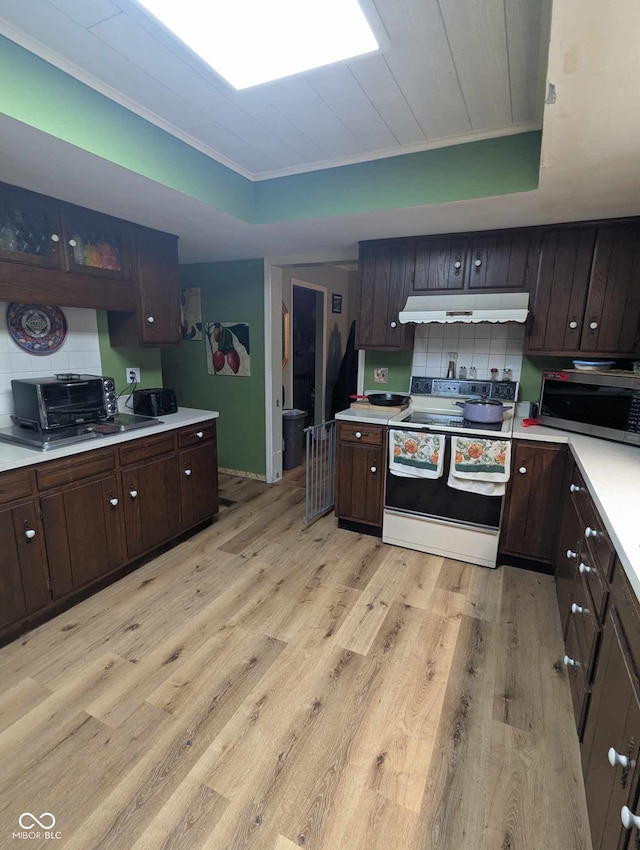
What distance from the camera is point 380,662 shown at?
6.15 feet

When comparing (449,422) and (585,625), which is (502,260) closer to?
(449,422)

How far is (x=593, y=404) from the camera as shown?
230 cm

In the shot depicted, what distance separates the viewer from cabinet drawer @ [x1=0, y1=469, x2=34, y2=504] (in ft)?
5.91

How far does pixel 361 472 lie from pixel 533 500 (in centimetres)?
111

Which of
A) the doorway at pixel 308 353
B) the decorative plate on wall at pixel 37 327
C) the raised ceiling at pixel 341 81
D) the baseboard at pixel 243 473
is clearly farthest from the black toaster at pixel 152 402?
the doorway at pixel 308 353

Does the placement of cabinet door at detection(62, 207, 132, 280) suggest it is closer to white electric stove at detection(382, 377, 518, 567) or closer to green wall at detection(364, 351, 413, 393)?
green wall at detection(364, 351, 413, 393)

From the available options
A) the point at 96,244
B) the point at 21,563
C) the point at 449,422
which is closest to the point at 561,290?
the point at 449,422

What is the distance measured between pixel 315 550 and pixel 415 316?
69.1 inches

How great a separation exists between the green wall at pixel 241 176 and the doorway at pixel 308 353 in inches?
110

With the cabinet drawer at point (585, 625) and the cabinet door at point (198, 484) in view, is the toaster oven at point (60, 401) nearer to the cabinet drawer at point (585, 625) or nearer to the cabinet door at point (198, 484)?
the cabinet door at point (198, 484)

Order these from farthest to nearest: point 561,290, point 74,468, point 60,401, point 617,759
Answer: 1. point 561,290
2. point 60,401
3. point 74,468
4. point 617,759

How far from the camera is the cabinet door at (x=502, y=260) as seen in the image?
2.60 m

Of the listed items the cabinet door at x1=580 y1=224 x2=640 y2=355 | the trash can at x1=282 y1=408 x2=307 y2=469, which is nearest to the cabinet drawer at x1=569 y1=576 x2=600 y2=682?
the cabinet door at x1=580 y1=224 x2=640 y2=355

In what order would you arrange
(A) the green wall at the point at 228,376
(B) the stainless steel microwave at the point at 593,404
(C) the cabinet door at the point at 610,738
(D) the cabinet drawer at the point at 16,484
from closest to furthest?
(C) the cabinet door at the point at 610,738, (D) the cabinet drawer at the point at 16,484, (B) the stainless steel microwave at the point at 593,404, (A) the green wall at the point at 228,376
